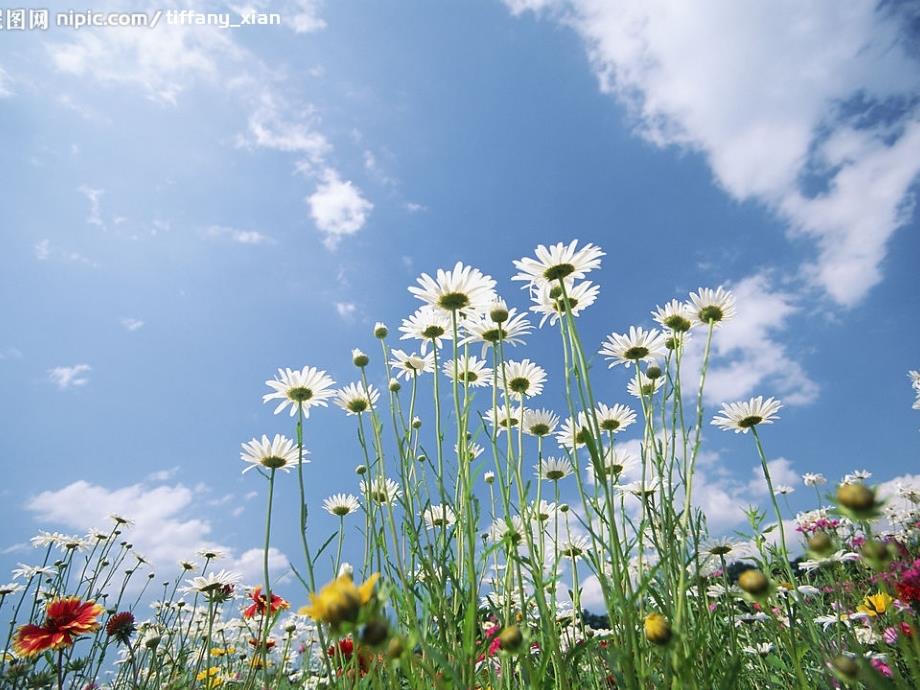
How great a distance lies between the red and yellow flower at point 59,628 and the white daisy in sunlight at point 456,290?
199 cm

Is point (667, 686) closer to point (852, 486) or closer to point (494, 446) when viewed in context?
point (852, 486)

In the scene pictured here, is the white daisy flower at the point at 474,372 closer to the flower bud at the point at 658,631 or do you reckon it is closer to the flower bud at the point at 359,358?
the flower bud at the point at 359,358

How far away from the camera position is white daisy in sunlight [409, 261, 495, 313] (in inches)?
77.4

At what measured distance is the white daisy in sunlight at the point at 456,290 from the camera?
6.45 feet

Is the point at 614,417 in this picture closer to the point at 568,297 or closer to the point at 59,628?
the point at 568,297

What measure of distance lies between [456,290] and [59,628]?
85.5 inches

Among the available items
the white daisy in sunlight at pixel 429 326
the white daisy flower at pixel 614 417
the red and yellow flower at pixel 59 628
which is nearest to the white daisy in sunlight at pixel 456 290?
the white daisy in sunlight at pixel 429 326

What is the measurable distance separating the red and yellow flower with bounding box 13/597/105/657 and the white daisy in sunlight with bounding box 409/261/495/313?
78.2 inches

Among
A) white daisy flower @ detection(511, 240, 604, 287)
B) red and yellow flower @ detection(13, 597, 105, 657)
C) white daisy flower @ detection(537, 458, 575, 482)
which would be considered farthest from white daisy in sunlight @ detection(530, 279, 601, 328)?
red and yellow flower @ detection(13, 597, 105, 657)

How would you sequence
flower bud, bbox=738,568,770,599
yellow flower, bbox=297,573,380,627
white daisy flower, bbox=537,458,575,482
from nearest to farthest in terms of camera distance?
yellow flower, bbox=297,573,380,627
flower bud, bbox=738,568,770,599
white daisy flower, bbox=537,458,575,482

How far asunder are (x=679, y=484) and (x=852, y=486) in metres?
0.99

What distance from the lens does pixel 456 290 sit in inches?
78.4

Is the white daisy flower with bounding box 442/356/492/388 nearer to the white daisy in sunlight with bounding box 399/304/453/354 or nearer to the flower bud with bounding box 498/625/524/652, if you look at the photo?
the white daisy in sunlight with bounding box 399/304/453/354

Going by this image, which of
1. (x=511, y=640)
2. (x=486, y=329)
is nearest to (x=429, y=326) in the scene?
(x=486, y=329)
